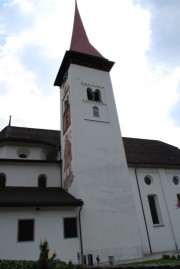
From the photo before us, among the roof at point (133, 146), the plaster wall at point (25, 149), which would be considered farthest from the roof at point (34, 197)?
the roof at point (133, 146)

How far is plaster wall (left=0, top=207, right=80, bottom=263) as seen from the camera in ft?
43.2

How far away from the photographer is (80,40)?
27281 millimetres

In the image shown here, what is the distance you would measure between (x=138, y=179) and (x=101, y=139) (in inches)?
203

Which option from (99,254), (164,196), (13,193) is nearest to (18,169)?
(13,193)

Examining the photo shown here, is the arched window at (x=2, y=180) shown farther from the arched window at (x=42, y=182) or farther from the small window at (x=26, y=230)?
the small window at (x=26, y=230)

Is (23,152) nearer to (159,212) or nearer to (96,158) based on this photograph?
(96,158)

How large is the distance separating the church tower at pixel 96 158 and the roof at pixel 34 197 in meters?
0.86

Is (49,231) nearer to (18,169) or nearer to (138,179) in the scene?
(18,169)

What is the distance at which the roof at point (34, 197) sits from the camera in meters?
14.1

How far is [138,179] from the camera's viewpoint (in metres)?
20.7

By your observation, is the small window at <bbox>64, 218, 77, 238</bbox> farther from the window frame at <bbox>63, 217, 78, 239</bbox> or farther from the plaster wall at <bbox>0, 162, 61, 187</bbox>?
the plaster wall at <bbox>0, 162, 61, 187</bbox>

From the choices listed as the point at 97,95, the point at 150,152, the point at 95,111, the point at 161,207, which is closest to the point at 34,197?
the point at 95,111

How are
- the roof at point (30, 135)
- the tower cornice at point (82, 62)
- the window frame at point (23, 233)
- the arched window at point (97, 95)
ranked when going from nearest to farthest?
1. the window frame at point (23, 233)
2. the roof at point (30, 135)
3. the arched window at point (97, 95)
4. the tower cornice at point (82, 62)

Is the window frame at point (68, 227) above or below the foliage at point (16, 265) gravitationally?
above
